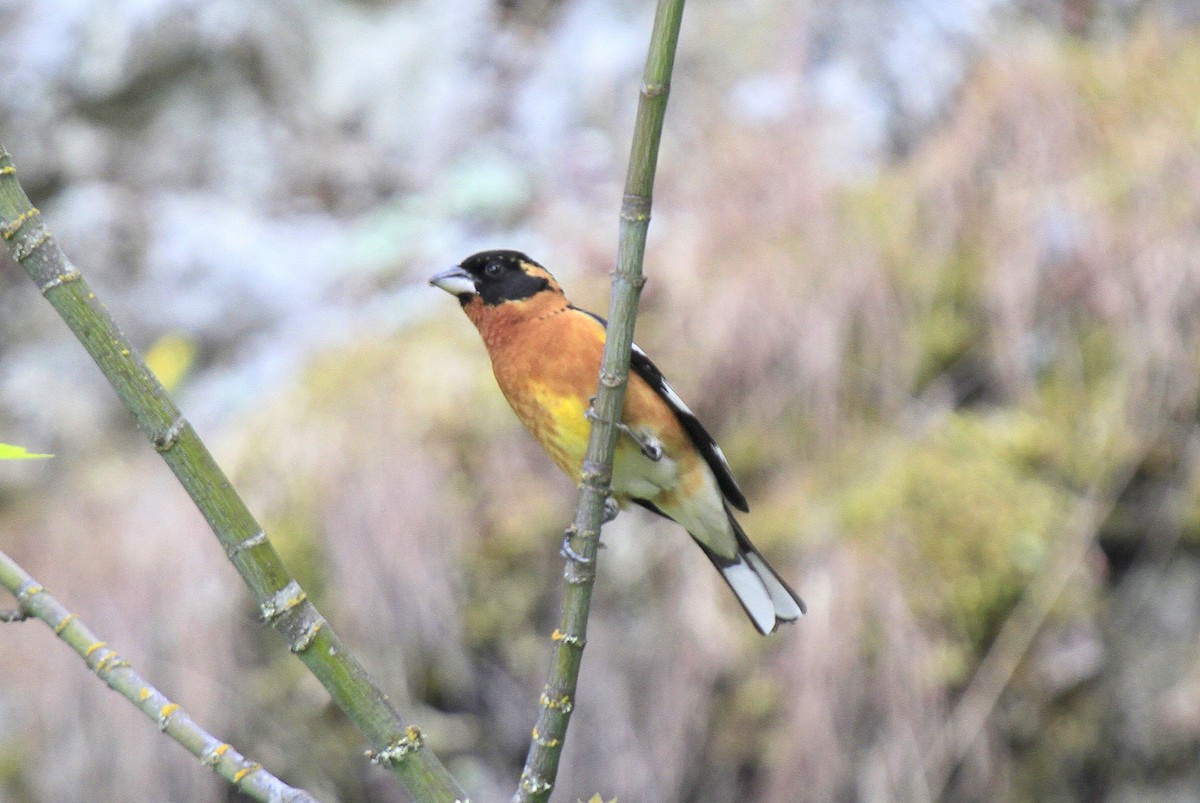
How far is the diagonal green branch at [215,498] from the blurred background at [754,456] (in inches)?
94.8

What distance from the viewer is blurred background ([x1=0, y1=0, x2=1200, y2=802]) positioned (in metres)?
4.05

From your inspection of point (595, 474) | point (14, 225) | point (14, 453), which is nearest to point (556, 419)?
point (595, 474)

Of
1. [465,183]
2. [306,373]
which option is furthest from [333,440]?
[465,183]

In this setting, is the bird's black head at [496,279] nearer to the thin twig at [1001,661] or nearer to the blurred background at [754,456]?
the blurred background at [754,456]

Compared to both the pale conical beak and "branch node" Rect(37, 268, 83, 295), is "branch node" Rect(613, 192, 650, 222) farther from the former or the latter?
the pale conical beak

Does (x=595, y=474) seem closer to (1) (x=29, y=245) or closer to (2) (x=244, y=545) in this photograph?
(2) (x=244, y=545)

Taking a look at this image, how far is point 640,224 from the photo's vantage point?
139 cm

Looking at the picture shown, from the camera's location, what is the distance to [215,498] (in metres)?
1.30

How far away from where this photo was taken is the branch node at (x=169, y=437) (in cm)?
127

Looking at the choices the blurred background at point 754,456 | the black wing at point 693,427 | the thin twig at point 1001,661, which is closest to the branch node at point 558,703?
the black wing at point 693,427

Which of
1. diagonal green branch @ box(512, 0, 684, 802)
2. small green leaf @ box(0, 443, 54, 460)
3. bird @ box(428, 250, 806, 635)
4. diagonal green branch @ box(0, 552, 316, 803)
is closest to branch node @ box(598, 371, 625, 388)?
diagonal green branch @ box(512, 0, 684, 802)

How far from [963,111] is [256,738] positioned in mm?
3927

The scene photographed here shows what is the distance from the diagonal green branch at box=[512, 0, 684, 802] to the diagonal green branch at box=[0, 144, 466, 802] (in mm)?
134

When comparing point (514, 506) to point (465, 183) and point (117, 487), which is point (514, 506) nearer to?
point (117, 487)
